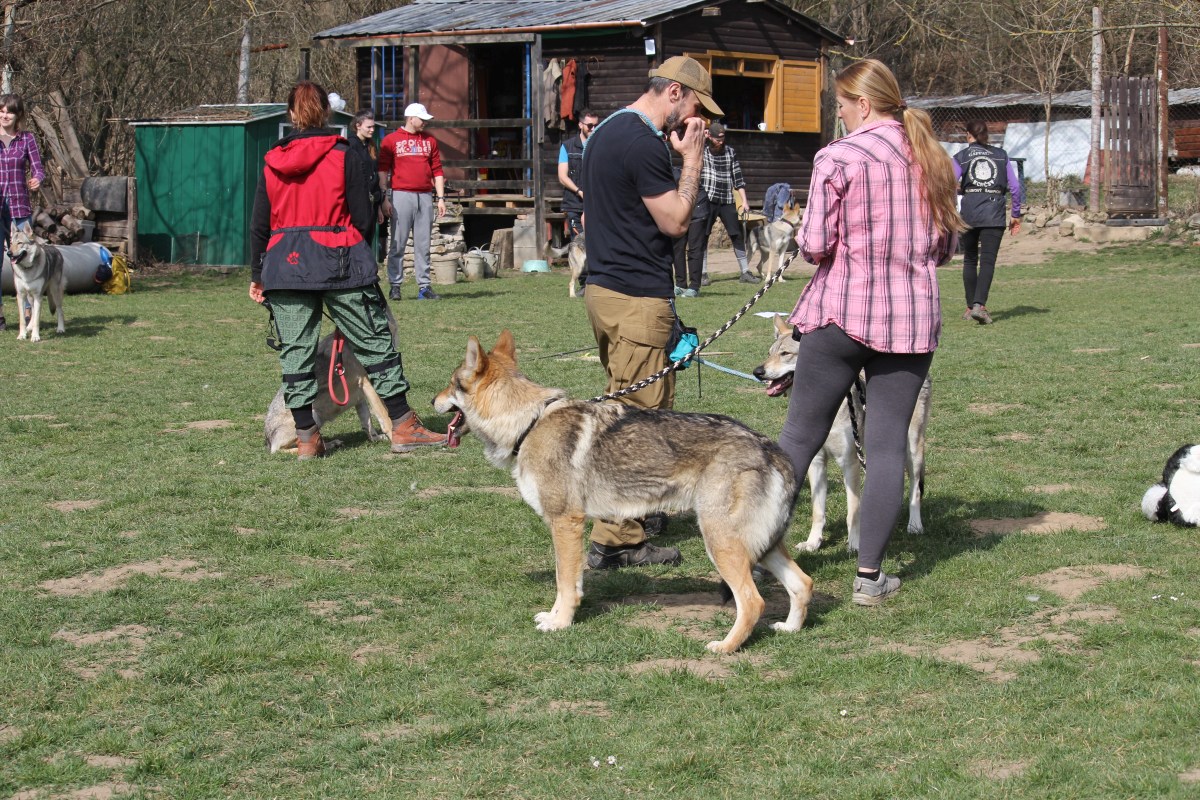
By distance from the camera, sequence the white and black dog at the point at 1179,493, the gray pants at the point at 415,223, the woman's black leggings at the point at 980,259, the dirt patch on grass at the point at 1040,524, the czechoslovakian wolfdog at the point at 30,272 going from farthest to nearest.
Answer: the gray pants at the point at 415,223 < the woman's black leggings at the point at 980,259 < the czechoslovakian wolfdog at the point at 30,272 < the dirt patch on grass at the point at 1040,524 < the white and black dog at the point at 1179,493

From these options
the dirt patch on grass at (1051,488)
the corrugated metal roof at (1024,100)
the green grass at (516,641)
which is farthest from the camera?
the corrugated metal roof at (1024,100)

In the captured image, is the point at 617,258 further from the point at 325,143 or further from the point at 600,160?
the point at 325,143

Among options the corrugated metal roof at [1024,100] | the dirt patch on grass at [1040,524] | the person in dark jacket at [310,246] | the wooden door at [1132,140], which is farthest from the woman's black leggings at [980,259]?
the corrugated metal roof at [1024,100]

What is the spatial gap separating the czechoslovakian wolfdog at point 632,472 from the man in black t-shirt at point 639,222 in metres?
0.48

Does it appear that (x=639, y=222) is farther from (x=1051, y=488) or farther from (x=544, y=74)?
(x=544, y=74)

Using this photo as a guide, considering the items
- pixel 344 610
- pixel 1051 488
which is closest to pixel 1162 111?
pixel 1051 488

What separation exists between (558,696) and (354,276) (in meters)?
3.77

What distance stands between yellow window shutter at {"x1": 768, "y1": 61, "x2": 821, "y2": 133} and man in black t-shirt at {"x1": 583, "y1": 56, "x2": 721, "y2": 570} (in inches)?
778

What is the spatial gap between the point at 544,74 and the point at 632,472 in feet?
61.0

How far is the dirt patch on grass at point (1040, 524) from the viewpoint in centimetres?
564

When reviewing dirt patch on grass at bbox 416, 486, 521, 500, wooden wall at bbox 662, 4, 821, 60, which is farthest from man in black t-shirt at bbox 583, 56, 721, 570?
wooden wall at bbox 662, 4, 821, 60

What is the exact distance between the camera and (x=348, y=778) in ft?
10.8

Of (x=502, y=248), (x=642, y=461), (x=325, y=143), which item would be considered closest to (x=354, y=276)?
(x=325, y=143)

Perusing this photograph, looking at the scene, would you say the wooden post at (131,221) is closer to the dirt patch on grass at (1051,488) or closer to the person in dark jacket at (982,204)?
the person in dark jacket at (982,204)
